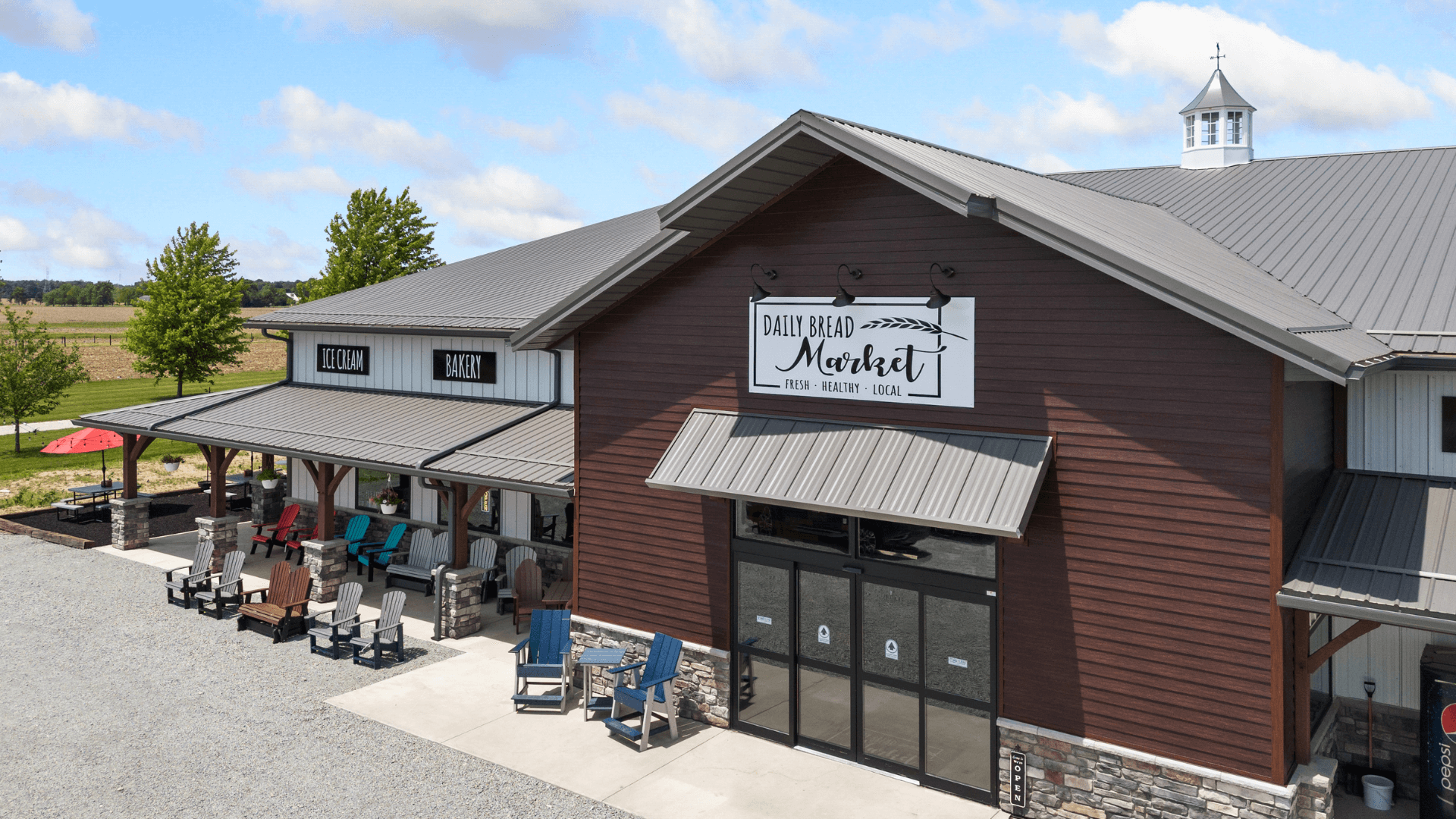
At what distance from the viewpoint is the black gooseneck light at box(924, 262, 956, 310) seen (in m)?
9.73

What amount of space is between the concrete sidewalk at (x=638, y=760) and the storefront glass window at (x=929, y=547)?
7.52 feet

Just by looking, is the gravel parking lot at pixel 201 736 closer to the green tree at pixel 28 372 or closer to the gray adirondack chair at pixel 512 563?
the gray adirondack chair at pixel 512 563

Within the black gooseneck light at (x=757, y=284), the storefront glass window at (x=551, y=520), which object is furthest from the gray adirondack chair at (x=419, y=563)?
the black gooseneck light at (x=757, y=284)

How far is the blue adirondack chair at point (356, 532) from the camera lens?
19.6 m

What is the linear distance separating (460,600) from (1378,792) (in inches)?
462

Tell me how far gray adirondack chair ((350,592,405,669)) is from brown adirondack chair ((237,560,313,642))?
1278 millimetres

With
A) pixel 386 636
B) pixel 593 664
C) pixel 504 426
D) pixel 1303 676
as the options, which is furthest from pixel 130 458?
pixel 1303 676

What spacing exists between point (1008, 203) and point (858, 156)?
1553 mm

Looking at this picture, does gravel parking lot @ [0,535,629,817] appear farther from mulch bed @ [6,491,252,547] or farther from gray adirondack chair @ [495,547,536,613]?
mulch bed @ [6,491,252,547]

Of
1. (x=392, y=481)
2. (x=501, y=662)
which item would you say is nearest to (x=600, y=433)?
(x=501, y=662)

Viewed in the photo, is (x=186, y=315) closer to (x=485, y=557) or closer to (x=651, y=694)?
(x=485, y=557)

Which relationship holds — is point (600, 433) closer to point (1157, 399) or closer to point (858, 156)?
point (858, 156)

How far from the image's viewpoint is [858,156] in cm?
952

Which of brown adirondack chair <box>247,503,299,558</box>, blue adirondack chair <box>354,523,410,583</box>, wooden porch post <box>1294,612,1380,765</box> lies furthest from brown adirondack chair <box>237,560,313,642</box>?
wooden porch post <box>1294,612,1380,765</box>
